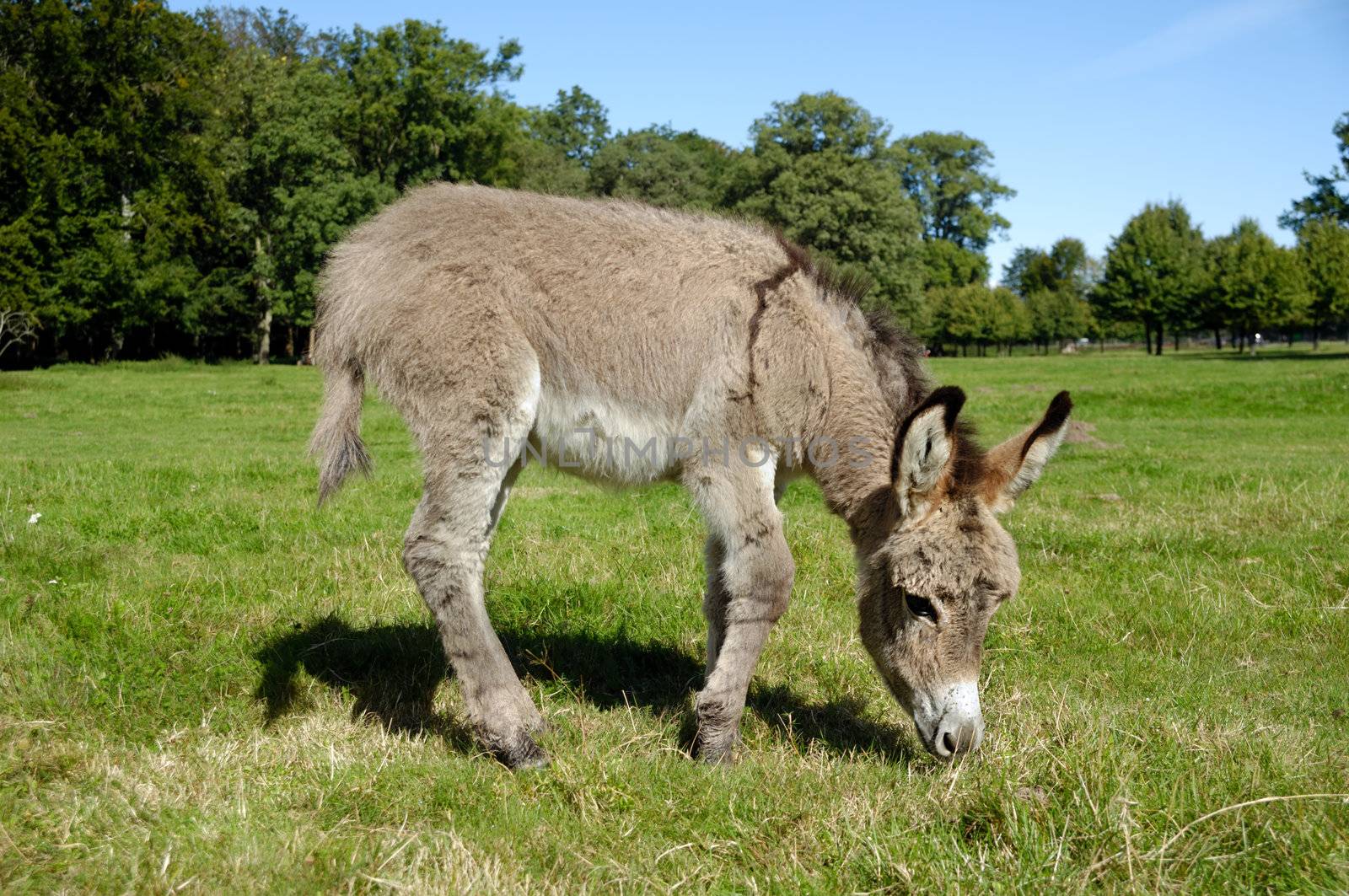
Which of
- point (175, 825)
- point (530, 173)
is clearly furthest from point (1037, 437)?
point (530, 173)

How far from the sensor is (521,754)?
163 inches

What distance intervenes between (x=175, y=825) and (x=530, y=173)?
165ft

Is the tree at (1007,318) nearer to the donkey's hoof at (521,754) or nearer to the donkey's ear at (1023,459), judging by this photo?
the donkey's ear at (1023,459)

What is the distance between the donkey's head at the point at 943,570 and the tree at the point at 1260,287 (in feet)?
209

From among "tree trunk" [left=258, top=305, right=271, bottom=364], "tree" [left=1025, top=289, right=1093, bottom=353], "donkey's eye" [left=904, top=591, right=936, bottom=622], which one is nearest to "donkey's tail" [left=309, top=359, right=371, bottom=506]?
"donkey's eye" [left=904, top=591, right=936, bottom=622]

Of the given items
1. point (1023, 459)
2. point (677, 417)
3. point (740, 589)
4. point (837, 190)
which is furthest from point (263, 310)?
point (1023, 459)

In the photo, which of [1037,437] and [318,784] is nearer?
[318,784]

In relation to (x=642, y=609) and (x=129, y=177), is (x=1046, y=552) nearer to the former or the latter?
(x=642, y=609)

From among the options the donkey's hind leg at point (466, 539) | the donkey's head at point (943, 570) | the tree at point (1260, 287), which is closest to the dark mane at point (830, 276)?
the donkey's head at point (943, 570)

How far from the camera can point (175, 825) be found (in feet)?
11.1

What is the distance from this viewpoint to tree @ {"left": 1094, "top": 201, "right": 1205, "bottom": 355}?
66062 millimetres

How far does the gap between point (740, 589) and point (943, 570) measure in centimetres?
86

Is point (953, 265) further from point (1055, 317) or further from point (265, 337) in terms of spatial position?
point (265, 337)

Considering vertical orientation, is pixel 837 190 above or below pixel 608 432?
above
